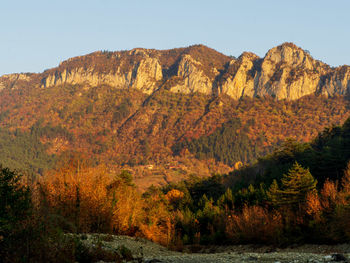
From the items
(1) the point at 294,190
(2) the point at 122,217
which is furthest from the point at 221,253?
(1) the point at 294,190

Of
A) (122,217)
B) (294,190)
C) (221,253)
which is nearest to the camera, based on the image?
(221,253)

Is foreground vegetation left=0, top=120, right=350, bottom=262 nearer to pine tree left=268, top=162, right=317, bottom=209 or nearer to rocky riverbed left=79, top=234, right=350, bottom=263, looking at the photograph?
pine tree left=268, top=162, right=317, bottom=209

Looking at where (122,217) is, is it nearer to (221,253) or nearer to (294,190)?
(221,253)

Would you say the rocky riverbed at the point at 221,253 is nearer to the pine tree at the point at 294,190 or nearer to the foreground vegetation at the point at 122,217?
the foreground vegetation at the point at 122,217

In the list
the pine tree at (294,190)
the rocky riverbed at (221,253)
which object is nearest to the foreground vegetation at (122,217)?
the pine tree at (294,190)

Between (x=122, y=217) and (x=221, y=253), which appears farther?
(x=122, y=217)

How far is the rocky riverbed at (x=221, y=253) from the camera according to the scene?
1586 centimetres

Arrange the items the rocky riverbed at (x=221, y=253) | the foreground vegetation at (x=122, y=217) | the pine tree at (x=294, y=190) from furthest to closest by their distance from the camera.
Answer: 1. the pine tree at (x=294, y=190)
2. the rocky riverbed at (x=221, y=253)
3. the foreground vegetation at (x=122, y=217)

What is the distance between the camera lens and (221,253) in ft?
76.2

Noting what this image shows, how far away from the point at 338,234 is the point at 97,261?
18.6 metres

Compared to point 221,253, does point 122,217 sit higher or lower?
higher

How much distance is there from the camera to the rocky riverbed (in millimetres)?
15859

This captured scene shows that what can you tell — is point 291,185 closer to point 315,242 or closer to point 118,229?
point 315,242

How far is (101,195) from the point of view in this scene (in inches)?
1163
